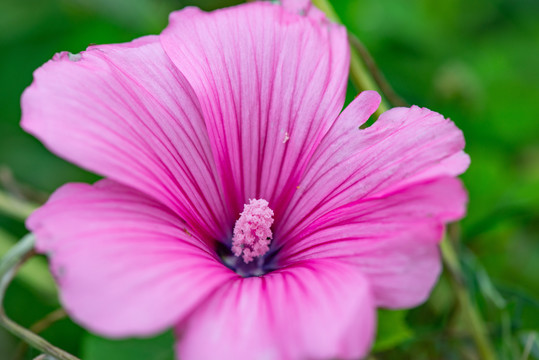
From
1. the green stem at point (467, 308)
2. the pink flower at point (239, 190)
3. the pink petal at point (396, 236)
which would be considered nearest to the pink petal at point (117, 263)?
the pink flower at point (239, 190)

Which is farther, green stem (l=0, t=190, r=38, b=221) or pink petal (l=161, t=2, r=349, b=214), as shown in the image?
green stem (l=0, t=190, r=38, b=221)

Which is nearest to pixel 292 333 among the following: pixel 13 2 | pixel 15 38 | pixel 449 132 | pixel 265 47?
pixel 449 132

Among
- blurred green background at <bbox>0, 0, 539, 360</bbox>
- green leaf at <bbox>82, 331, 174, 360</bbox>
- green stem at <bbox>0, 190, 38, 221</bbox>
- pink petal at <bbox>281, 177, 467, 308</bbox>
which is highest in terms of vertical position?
pink petal at <bbox>281, 177, 467, 308</bbox>

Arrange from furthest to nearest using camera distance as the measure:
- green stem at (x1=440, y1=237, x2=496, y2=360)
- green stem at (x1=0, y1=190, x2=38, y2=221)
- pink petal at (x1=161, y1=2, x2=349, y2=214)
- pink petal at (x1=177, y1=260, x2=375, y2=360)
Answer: green stem at (x1=0, y1=190, x2=38, y2=221), green stem at (x1=440, y1=237, x2=496, y2=360), pink petal at (x1=161, y1=2, x2=349, y2=214), pink petal at (x1=177, y1=260, x2=375, y2=360)

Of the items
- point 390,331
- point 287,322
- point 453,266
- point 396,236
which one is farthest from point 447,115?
point 287,322

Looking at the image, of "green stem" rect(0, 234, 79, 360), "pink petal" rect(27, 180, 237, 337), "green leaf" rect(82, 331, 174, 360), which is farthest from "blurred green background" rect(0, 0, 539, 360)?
"pink petal" rect(27, 180, 237, 337)

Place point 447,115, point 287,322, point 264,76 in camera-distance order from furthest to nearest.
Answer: point 447,115 → point 264,76 → point 287,322

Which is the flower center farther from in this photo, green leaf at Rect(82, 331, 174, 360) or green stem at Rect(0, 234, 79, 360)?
green stem at Rect(0, 234, 79, 360)

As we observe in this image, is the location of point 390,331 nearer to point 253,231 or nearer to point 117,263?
point 253,231
